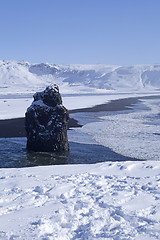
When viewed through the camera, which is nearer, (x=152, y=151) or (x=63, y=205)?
(x=63, y=205)

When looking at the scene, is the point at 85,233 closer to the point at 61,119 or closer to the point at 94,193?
the point at 94,193

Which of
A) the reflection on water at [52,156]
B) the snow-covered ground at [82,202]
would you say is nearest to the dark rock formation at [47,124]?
the reflection on water at [52,156]

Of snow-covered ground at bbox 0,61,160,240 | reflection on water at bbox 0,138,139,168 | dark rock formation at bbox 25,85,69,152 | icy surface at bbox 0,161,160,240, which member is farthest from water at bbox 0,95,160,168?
icy surface at bbox 0,161,160,240

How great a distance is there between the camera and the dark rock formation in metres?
19.3

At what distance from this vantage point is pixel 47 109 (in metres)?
20.0

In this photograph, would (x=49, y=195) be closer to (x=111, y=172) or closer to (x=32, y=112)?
(x=111, y=172)

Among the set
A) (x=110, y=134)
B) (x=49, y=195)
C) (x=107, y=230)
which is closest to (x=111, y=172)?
(x=49, y=195)

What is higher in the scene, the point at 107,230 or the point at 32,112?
the point at 32,112

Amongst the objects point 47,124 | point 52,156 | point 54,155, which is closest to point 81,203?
point 52,156

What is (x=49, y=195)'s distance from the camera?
8.82 meters

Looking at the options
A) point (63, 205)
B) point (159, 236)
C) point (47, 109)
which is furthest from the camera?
point (47, 109)

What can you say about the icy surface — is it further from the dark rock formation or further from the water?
the dark rock formation

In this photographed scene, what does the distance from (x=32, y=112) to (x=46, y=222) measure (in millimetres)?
13461

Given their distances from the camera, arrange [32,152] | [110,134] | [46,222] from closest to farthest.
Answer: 1. [46,222]
2. [32,152]
3. [110,134]
